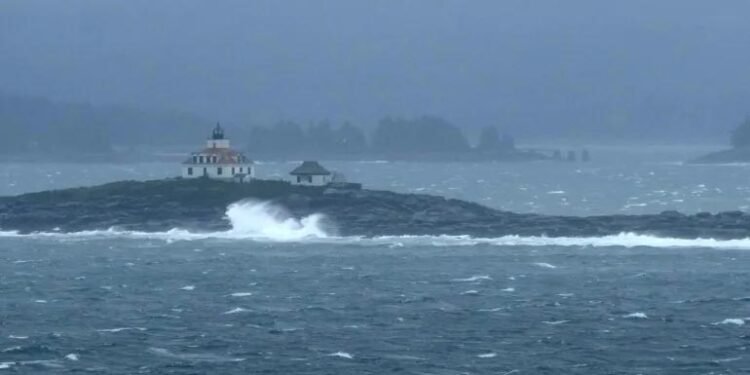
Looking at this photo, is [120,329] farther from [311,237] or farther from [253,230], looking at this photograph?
[253,230]

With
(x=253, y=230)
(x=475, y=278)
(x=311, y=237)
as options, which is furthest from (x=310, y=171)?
Answer: (x=475, y=278)

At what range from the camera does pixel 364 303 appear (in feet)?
229

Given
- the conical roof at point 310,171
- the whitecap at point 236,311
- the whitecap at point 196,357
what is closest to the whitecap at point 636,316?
the whitecap at point 236,311

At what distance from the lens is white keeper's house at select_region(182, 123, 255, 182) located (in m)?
122

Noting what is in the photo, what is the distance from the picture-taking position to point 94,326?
207ft

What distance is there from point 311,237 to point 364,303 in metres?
33.5

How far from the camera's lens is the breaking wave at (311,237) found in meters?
96.6

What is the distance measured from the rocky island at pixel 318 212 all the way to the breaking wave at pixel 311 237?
0.80 meters

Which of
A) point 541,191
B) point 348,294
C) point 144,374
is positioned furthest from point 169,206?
point 541,191

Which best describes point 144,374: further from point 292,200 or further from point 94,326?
point 292,200

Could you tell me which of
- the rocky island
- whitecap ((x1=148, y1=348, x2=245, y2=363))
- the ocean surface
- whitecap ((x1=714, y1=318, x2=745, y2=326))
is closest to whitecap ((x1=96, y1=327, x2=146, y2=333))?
the ocean surface

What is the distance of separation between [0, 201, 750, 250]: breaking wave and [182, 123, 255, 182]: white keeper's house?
36.5 ft

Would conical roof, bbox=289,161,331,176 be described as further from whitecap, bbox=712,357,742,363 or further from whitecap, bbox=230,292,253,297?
whitecap, bbox=712,357,742,363

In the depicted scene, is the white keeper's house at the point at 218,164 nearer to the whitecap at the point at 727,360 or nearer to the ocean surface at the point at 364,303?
the ocean surface at the point at 364,303
